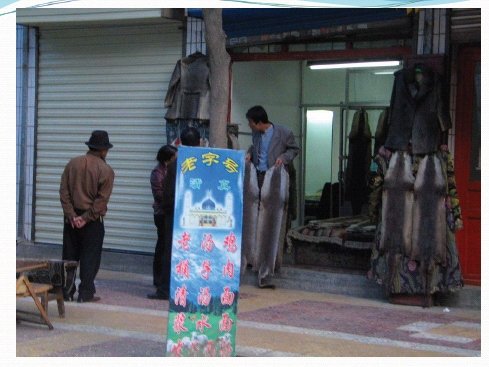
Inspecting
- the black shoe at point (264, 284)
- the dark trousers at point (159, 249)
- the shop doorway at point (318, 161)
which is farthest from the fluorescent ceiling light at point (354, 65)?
the dark trousers at point (159, 249)

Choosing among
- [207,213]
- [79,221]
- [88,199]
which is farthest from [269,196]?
[207,213]

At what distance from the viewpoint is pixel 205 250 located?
7309 millimetres

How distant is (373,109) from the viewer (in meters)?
14.2

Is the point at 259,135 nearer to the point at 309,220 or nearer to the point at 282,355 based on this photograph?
the point at 309,220

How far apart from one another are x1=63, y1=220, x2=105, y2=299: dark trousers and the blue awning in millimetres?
3195

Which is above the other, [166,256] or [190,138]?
[190,138]

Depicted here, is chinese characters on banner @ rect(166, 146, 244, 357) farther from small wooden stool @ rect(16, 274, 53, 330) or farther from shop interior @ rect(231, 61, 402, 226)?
shop interior @ rect(231, 61, 402, 226)

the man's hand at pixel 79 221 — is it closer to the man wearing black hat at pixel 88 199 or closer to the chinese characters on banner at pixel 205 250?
the man wearing black hat at pixel 88 199

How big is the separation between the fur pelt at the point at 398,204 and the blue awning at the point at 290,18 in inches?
64.6

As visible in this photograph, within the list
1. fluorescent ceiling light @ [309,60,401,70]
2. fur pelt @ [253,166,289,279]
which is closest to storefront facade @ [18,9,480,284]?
fluorescent ceiling light @ [309,60,401,70]

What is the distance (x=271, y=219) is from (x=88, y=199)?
2.39 metres

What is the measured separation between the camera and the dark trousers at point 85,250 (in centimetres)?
1073

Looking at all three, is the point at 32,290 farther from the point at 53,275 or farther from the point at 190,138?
the point at 190,138

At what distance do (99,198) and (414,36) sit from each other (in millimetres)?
3940
